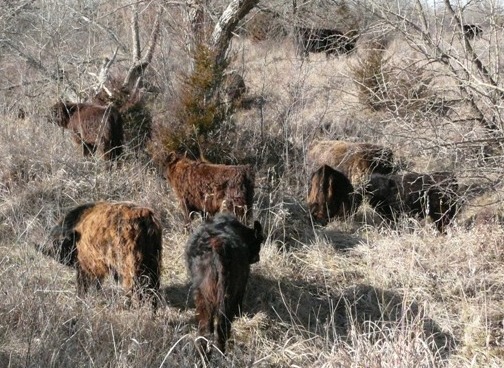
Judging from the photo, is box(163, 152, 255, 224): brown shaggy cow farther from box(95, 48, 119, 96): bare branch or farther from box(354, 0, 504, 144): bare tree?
box(95, 48, 119, 96): bare branch

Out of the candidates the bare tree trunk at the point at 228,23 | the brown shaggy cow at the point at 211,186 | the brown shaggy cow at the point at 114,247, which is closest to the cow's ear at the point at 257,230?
the brown shaggy cow at the point at 114,247

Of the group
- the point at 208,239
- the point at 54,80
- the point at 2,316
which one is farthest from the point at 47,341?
the point at 54,80

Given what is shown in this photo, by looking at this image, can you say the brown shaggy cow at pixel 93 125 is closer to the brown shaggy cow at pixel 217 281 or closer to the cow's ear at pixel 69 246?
the cow's ear at pixel 69 246

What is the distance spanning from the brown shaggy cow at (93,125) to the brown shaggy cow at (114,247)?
363 centimetres

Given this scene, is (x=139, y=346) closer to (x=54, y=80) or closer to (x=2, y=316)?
(x=2, y=316)

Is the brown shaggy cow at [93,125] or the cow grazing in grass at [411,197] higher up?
the brown shaggy cow at [93,125]

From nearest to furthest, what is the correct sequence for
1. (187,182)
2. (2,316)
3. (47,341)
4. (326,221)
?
1. (47,341)
2. (2,316)
3. (187,182)
4. (326,221)

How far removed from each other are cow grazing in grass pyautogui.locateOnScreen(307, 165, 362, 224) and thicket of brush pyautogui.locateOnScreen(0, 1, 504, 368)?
18cm

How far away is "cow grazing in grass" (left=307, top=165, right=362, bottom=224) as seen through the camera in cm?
822

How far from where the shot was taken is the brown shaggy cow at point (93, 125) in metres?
9.31

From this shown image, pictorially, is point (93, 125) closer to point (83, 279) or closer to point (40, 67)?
point (40, 67)

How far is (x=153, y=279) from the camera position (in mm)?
5402

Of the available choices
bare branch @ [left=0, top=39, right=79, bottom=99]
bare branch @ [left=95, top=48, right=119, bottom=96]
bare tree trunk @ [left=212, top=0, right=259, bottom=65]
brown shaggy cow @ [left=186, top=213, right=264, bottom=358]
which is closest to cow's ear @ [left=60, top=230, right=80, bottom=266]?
brown shaggy cow @ [left=186, top=213, right=264, bottom=358]

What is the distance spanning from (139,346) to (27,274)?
52.3 inches
